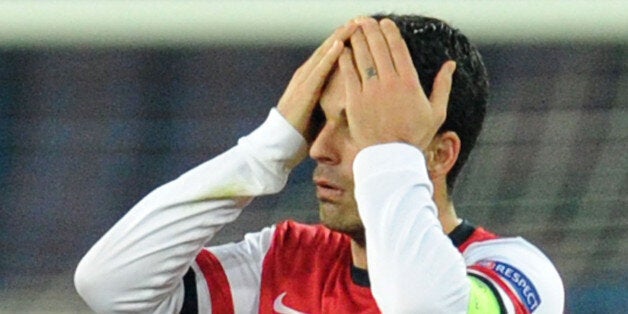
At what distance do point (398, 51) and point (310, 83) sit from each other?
0.43 feet

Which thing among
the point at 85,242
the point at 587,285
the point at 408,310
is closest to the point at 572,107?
the point at 587,285

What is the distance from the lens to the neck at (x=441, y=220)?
1.59 meters

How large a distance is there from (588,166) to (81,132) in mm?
1216

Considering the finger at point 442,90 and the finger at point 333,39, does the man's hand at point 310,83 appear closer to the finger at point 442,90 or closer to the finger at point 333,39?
the finger at point 333,39

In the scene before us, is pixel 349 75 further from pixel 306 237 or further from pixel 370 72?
pixel 306 237

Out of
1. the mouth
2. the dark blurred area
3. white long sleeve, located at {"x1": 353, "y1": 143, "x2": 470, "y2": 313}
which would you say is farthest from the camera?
the dark blurred area

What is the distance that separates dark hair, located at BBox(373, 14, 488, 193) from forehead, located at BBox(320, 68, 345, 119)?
0.28 ft

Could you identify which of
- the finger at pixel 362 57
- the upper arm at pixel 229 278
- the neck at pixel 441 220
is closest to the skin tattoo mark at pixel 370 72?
the finger at pixel 362 57

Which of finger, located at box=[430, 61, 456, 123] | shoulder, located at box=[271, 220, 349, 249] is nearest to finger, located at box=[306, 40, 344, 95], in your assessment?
finger, located at box=[430, 61, 456, 123]

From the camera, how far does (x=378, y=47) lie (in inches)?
56.6

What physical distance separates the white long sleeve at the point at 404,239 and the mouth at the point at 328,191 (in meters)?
0.13

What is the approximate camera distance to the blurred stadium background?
3.12 m

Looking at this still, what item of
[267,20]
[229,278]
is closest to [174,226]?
[229,278]

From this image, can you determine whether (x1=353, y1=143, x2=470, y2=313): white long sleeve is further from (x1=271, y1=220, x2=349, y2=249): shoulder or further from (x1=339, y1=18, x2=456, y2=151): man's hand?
(x1=271, y1=220, x2=349, y2=249): shoulder
